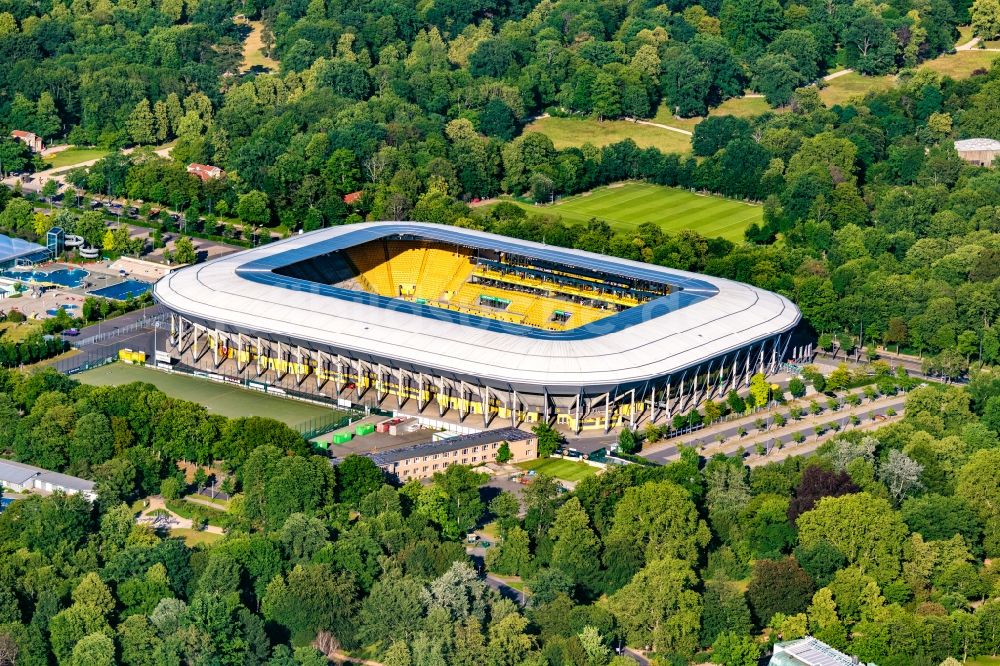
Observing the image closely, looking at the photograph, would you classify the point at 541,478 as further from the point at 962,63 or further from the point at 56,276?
the point at 962,63

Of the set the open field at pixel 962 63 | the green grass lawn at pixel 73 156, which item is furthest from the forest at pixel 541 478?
the open field at pixel 962 63

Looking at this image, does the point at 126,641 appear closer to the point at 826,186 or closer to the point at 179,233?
the point at 179,233

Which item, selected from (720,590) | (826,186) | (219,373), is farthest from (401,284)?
(720,590)

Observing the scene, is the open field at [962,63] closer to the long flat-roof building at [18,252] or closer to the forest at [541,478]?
the forest at [541,478]

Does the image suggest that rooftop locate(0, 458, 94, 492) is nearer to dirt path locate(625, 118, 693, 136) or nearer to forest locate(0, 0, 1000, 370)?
forest locate(0, 0, 1000, 370)

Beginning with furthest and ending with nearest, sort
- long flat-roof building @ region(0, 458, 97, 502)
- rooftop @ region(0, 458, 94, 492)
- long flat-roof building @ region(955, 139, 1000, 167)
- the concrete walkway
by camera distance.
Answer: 1. long flat-roof building @ region(955, 139, 1000, 167)
2. rooftop @ region(0, 458, 94, 492)
3. long flat-roof building @ region(0, 458, 97, 502)
4. the concrete walkway

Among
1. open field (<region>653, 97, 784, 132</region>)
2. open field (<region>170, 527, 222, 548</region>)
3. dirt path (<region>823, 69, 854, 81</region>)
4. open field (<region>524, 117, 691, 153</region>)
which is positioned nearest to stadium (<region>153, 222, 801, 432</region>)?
open field (<region>170, 527, 222, 548</region>)

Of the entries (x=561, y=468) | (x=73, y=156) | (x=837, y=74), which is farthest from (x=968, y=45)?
(x=561, y=468)
